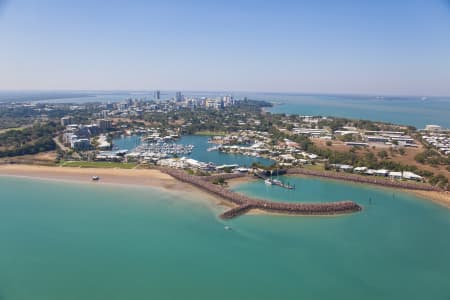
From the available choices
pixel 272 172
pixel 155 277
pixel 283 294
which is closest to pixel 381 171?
pixel 272 172

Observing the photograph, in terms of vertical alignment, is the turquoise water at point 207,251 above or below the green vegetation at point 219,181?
below

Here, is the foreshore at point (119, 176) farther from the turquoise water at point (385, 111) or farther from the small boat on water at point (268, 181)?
the turquoise water at point (385, 111)

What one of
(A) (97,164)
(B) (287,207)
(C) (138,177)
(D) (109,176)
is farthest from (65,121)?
(B) (287,207)

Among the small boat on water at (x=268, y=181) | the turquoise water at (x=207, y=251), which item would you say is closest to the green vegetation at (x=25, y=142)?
the turquoise water at (x=207, y=251)

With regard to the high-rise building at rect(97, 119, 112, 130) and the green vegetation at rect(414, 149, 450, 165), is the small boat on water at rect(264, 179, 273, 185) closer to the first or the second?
the green vegetation at rect(414, 149, 450, 165)

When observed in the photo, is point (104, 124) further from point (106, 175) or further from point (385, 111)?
point (385, 111)

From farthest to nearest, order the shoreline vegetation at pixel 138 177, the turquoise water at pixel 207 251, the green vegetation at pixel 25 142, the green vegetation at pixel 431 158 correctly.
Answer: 1. the green vegetation at pixel 25 142
2. the green vegetation at pixel 431 158
3. the shoreline vegetation at pixel 138 177
4. the turquoise water at pixel 207 251

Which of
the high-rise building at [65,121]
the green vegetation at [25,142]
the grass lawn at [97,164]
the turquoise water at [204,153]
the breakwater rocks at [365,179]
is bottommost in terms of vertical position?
the turquoise water at [204,153]

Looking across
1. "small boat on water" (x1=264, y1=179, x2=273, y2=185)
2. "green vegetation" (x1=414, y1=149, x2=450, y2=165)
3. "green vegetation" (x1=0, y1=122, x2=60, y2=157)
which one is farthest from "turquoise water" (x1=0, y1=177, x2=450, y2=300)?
"green vegetation" (x1=0, y1=122, x2=60, y2=157)
